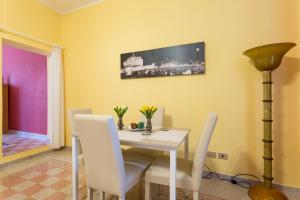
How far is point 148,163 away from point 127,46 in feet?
6.60

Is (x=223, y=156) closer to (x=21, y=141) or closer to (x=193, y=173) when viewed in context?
(x=193, y=173)

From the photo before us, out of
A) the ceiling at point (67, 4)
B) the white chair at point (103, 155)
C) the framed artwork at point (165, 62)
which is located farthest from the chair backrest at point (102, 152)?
the ceiling at point (67, 4)

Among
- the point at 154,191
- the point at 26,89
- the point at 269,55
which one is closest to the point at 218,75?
the point at 269,55

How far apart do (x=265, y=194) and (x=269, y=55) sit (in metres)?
1.45

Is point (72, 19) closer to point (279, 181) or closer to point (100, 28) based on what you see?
point (100, 28)

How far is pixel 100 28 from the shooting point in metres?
3.17

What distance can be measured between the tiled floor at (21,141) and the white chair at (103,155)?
2.58m

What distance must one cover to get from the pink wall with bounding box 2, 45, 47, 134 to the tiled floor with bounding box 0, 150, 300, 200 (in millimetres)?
1707

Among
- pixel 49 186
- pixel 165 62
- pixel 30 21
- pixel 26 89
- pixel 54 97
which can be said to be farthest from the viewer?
pixel 26 89

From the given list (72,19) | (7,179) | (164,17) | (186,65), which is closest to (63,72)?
(72,19)

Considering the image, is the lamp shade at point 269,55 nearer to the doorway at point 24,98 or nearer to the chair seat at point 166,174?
the chair seat at point 166,174

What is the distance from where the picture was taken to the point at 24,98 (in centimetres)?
442

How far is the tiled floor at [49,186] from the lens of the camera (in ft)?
6.08

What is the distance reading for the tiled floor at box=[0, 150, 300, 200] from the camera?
1854 millimetres
